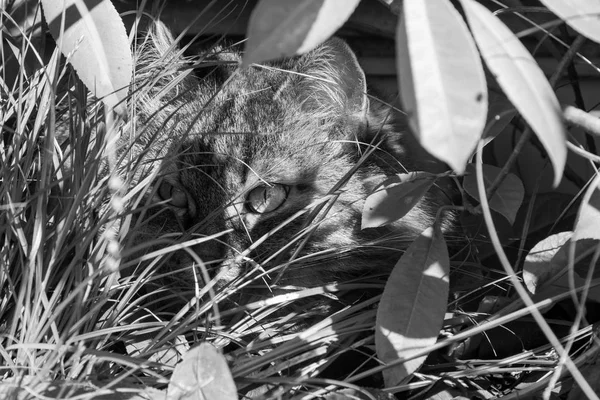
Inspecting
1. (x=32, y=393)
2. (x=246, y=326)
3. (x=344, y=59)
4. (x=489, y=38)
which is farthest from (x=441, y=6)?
(x=344, y=59)

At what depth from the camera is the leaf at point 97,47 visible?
1211 millimetres

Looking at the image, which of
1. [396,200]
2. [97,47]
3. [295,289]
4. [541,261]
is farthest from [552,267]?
[97,47]

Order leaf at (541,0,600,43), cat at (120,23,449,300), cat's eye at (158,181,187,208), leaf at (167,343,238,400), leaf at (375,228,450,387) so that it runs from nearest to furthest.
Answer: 1. leaf at (541,0,600,43)
2. leaf at (167,343,238,400)
3. leaf at (375,228,450,387)
4. cat at (120,23,449,300)
5. cat's eye at (158,181,187,208)

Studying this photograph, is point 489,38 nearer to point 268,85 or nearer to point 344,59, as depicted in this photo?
point 344,59

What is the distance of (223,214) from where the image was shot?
1.68 m

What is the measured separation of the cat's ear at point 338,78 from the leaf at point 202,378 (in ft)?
2.85

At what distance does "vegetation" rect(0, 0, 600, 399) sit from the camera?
2.47 feet

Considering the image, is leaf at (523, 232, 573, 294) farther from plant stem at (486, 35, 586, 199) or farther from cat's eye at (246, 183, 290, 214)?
cat's eye at (246, 183, 290, 214)

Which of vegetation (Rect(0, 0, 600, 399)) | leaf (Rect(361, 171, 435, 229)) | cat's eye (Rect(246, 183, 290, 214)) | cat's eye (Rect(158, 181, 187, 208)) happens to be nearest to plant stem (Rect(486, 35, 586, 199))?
vegetation (Rect(0, 0, 600, 399))

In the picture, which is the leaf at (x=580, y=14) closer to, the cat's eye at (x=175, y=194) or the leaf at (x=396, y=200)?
the leaf at (x=396, y=200)

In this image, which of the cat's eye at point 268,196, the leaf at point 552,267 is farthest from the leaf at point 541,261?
the cat's eye at point 268,196

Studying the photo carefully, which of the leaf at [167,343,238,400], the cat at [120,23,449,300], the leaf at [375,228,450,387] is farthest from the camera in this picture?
the cat at [120,23,449,300]

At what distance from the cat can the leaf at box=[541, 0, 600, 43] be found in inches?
32.9

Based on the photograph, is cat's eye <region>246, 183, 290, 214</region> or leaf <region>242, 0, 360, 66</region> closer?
leaf <region>242, 0, 360, 66</region>
